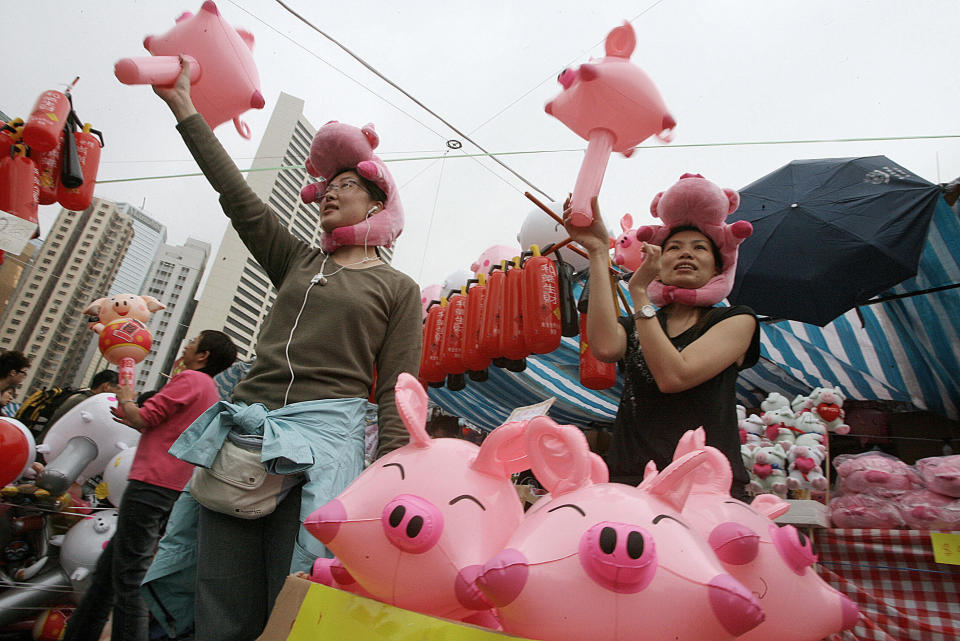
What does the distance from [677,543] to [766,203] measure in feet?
12.1

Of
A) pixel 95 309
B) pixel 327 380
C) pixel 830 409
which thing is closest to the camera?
pixel 327 380

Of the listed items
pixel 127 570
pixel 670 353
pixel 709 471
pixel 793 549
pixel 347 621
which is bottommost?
pixel 127 570

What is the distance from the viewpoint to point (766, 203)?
3912 mm

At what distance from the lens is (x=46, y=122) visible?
11.0 ft

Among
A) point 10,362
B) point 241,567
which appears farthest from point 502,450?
point 10,362

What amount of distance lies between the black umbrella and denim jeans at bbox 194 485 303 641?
3445mm

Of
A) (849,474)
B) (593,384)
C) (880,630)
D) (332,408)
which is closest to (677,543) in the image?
(332,408)

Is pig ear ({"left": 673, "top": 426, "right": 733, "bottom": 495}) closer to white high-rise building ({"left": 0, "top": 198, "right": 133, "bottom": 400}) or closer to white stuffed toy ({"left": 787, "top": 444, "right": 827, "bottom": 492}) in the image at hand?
white stuffed toy ({"left": 787, "top": 444, "right": 827, "bottom": 492})

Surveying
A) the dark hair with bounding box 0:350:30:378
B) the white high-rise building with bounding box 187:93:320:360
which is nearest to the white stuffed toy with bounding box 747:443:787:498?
the white high-rise building with bounding box 187:93:320:360

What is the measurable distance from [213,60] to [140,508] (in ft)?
5.71

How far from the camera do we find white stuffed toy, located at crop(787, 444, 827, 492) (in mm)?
2998

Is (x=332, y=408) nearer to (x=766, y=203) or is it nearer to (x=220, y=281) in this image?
(x=766, y=203)

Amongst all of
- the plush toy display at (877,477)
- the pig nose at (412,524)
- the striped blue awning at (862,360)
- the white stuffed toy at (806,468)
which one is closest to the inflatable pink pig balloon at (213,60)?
the pig nose at (412,524)

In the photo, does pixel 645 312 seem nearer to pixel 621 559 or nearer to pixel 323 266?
pixel 621 559
